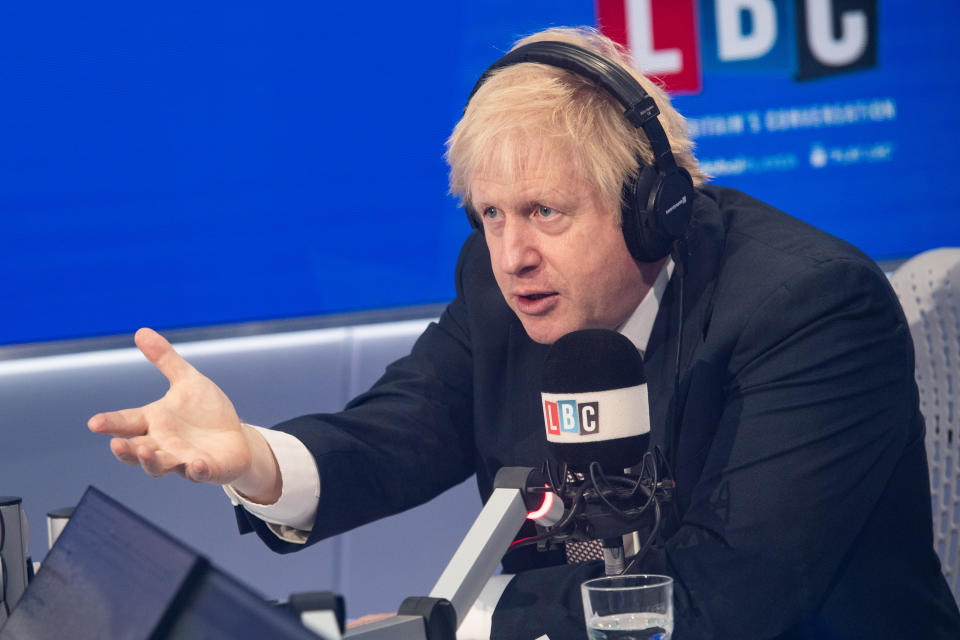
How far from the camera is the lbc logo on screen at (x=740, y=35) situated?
262 centimetres

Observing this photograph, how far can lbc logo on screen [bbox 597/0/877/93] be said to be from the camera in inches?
103

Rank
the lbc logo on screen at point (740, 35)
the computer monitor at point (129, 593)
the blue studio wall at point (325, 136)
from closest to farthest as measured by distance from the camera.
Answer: the computer monitor at point (129, 593), the blue studio wall at point (325, 136), the lbc logo on screen at point (740, 35)

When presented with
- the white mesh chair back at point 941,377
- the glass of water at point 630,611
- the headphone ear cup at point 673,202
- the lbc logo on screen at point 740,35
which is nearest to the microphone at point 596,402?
the glass of water at point 630,611

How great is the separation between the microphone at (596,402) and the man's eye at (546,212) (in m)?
0.35

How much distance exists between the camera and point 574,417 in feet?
3.05

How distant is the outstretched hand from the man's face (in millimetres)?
374

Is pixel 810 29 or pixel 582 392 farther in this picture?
pixel 810 29

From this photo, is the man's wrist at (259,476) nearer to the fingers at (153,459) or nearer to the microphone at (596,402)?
the fingers at (153,459)

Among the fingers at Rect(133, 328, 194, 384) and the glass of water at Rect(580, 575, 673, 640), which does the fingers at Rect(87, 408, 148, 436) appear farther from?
the glass of water at Rect(580, 575, 673, 640)

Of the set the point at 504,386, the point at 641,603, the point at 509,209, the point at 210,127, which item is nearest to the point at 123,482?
the point at 210,127

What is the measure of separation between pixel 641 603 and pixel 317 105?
1.89m

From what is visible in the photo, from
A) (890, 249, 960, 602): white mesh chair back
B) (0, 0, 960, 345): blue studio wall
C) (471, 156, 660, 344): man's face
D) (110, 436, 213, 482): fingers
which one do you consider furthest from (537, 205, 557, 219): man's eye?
(0, 0, 960, 345): blue studio wall

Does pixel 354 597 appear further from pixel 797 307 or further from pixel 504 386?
pixel 797 307

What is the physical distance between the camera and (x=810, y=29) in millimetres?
2719
